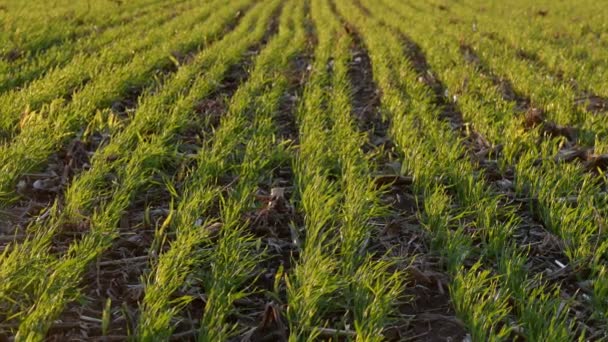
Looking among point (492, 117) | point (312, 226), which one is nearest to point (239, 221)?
point (312, 226)

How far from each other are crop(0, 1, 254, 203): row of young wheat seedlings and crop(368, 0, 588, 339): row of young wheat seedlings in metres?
2.42

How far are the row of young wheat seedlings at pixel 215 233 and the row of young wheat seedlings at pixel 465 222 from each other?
0.88 m

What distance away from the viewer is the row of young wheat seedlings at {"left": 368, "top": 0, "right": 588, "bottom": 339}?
7.40 ft

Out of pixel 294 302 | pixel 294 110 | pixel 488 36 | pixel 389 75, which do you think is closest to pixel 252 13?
pixel 488 36

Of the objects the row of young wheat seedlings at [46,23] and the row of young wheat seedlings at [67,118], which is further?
the row of young wheat seedlings at [46,23]

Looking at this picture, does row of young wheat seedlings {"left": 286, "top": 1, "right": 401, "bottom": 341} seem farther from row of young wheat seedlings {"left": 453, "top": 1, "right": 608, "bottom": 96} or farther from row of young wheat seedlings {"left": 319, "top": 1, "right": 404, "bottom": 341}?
row of young wheat seedlings {"left": 453, "top": 1, "right": 608, "bottom": 96}

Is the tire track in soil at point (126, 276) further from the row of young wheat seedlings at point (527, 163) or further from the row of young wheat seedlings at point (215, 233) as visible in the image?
the row of young wheat seedlings at point (527, 163)

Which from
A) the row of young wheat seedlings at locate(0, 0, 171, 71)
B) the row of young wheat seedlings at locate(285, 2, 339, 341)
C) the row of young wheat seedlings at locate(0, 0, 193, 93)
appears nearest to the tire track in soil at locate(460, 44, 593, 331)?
the row of young wheat seedlings at locate(285, 2, 339, 341)

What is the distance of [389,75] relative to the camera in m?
6.55

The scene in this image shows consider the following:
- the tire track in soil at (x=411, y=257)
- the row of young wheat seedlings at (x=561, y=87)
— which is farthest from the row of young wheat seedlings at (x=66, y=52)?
the row of young wheat seedlings at (x=561, y=87)

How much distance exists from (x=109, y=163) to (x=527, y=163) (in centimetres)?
252

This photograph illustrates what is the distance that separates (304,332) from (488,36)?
367 inches

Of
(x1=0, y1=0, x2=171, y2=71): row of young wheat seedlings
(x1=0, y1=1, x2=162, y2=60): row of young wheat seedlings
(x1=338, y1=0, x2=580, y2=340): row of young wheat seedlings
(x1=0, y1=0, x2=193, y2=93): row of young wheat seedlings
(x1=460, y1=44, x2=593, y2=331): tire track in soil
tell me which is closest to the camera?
(x1=338, y1=0, x2=580, y2=340): row of young wheat seedlings

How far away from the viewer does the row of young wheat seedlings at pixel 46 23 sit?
7322mm
